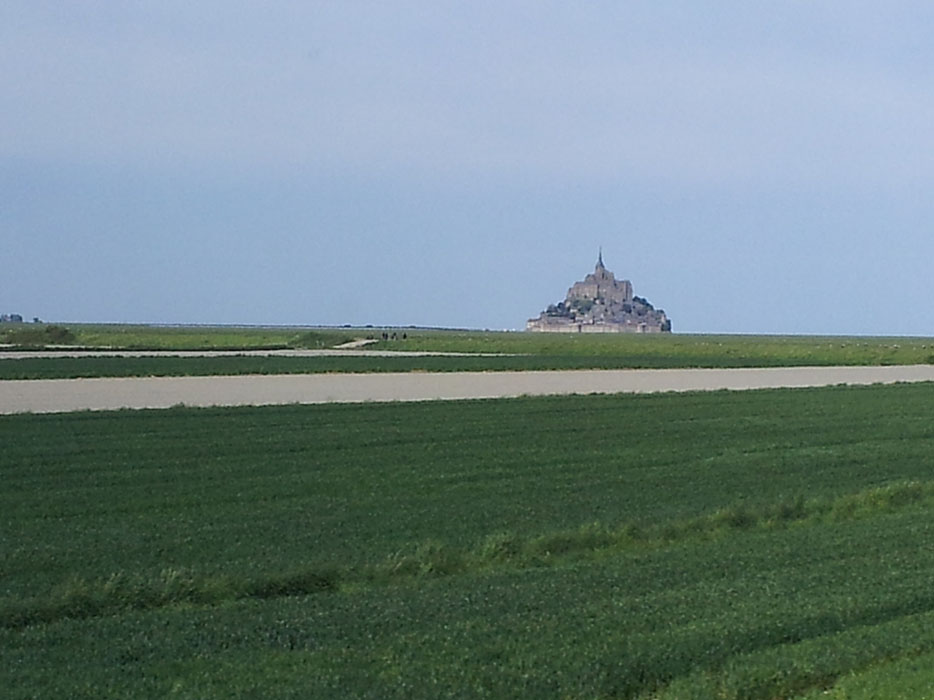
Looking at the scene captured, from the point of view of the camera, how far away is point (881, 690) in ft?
32.2

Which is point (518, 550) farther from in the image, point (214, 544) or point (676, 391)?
point (676, 391)

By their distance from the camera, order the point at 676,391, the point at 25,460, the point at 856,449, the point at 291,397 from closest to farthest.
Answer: the point at 25,460, the point at 856,449, the point at 291,397, the point at 676,391

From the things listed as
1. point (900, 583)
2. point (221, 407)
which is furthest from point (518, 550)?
point (221, 407)

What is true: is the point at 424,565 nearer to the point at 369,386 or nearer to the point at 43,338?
the point at 369,386

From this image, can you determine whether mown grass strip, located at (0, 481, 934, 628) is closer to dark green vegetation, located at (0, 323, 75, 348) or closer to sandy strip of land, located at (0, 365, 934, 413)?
sandy strip of land, located at (0, 365, 934, 413)

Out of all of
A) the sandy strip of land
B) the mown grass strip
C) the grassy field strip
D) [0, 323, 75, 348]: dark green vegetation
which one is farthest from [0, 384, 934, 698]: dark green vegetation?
[0, 323, 75, 348]: dark green vegetation

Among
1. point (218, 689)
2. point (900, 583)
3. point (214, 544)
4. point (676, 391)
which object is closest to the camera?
point (218, 689)

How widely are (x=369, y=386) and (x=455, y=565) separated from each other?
127 feet

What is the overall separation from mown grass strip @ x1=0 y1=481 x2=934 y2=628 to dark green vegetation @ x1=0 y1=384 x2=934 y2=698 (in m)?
0.04

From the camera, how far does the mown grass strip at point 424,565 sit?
504 inches

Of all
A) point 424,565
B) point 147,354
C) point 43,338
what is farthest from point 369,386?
point 43,338

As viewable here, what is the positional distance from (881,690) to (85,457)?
1862 cm

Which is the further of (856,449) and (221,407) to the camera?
(221,407)

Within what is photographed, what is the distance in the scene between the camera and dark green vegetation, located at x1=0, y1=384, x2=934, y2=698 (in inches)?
406
